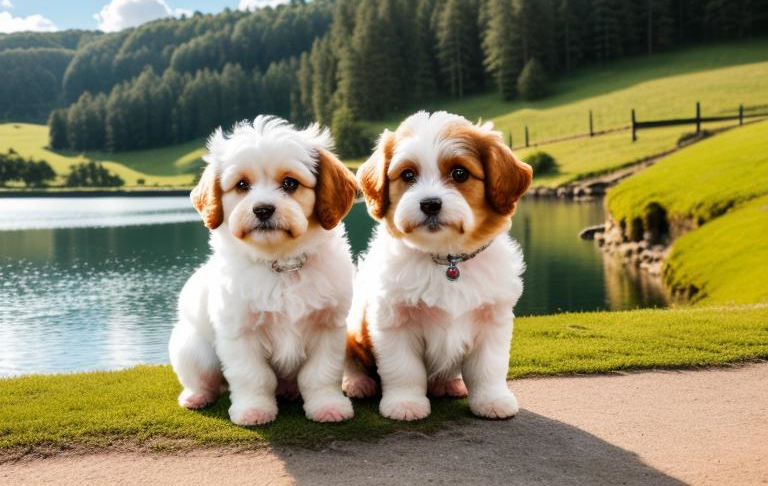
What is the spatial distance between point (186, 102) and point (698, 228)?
116677mm

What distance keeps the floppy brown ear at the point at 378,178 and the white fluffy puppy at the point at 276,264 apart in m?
0.12

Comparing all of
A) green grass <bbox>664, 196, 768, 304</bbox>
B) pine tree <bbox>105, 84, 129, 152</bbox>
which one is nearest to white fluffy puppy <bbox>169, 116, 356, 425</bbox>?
green grass <bbox>664, 196, 768, 304</bbox>

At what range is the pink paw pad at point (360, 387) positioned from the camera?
19.4ft

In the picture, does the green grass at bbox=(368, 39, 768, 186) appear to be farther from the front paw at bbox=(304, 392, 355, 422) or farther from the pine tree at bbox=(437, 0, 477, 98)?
the front paw at bbox=(304, 392, 355, 422)

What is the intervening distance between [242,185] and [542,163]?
55.6m

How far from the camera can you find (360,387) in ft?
19.4

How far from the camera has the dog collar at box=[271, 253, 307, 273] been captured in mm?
5020

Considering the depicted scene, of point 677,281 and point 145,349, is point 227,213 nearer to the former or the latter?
point 145,349

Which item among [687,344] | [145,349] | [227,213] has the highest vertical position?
[227,213]

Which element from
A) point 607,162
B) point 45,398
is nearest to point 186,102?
point 607,162

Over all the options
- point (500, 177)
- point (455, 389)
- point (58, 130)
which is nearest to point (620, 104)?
point (455, 389)

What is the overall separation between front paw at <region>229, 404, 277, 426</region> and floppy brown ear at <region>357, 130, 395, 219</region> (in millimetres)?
1728

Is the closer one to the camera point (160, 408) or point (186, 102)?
point (160, 408)

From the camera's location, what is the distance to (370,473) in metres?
4.50
